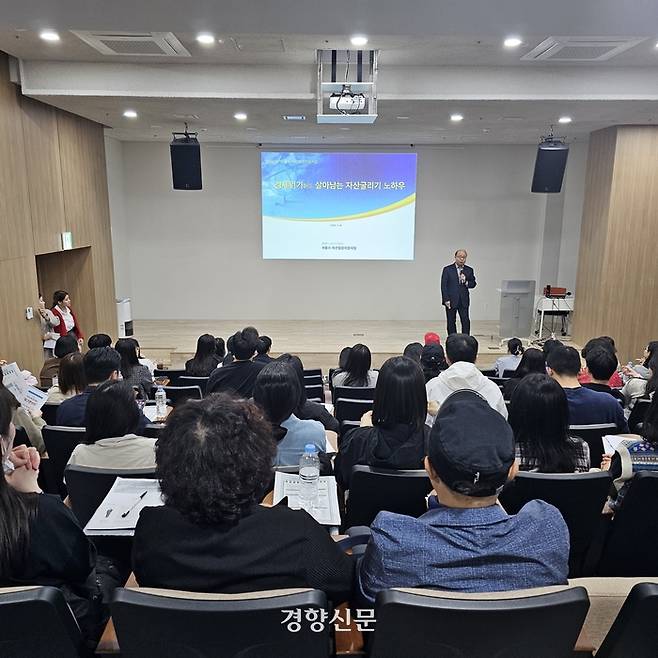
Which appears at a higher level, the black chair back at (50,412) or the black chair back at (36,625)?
the black chair back at (36,625)

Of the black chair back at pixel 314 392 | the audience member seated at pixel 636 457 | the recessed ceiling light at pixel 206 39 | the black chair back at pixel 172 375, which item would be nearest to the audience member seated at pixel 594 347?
the audience member seated at pixel 636 457

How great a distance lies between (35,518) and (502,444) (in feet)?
4.07

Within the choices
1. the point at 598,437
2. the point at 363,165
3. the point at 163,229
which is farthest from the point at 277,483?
the point at 163,229

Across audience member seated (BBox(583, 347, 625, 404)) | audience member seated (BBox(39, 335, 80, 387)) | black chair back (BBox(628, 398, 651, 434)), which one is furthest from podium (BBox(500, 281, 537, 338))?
audience member seated (BBox(39, 335, 80, 387))

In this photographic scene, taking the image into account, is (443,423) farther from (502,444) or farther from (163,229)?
(163,229)

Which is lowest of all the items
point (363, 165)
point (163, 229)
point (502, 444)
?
point (502, 444)

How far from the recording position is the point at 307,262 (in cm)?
1026

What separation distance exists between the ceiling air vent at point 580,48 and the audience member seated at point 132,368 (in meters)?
4.40

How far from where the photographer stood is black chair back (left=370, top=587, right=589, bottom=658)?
1130 mm

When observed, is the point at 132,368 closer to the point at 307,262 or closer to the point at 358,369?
the point at 358,369

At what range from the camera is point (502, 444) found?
52.8 inches

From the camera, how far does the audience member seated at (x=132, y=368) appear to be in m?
4.50

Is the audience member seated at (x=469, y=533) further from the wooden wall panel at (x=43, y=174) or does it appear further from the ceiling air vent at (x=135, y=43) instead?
the wooden wall panel at (x=43, y=174)

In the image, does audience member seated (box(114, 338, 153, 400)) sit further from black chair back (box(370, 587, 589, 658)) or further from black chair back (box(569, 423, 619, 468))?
black chair back (box(370, 587, 589, 658))
